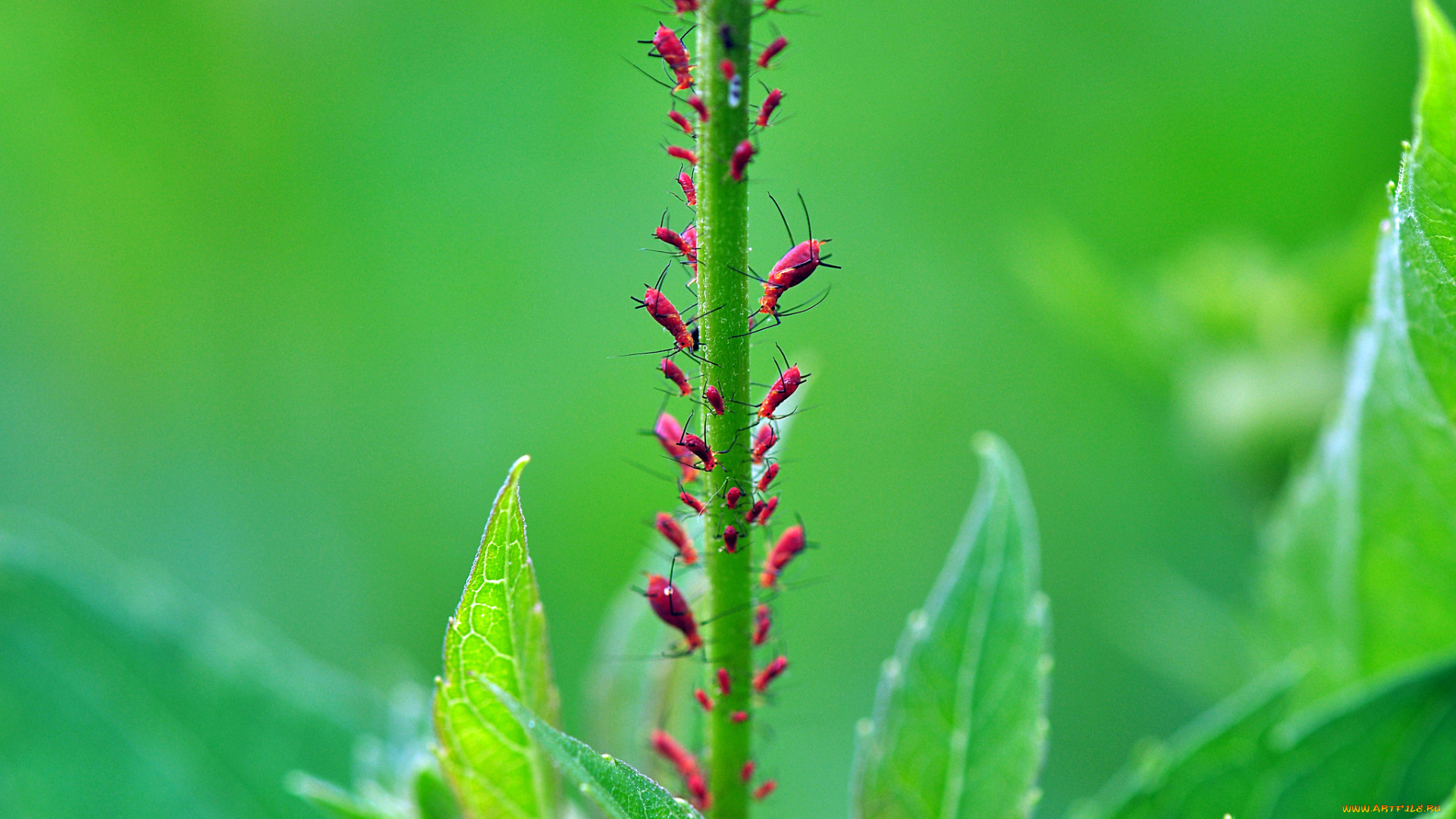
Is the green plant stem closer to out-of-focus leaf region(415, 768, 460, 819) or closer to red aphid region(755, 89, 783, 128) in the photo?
red aphid region(755, 89, 783, 128)

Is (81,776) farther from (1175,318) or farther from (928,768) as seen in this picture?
(1175,318)

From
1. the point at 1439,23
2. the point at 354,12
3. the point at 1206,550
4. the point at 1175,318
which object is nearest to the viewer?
the point at 1439,23

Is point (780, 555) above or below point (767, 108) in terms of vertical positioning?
below

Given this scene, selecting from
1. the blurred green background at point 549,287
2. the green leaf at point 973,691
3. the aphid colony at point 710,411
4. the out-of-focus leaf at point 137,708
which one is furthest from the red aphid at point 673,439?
the blurred green background at point 549,287

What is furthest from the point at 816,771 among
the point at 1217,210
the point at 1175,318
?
the point at 1217,210

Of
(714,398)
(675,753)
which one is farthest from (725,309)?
(675,753)

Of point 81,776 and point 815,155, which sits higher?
point 815,155

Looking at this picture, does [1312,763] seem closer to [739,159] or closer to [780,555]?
[780,555]
